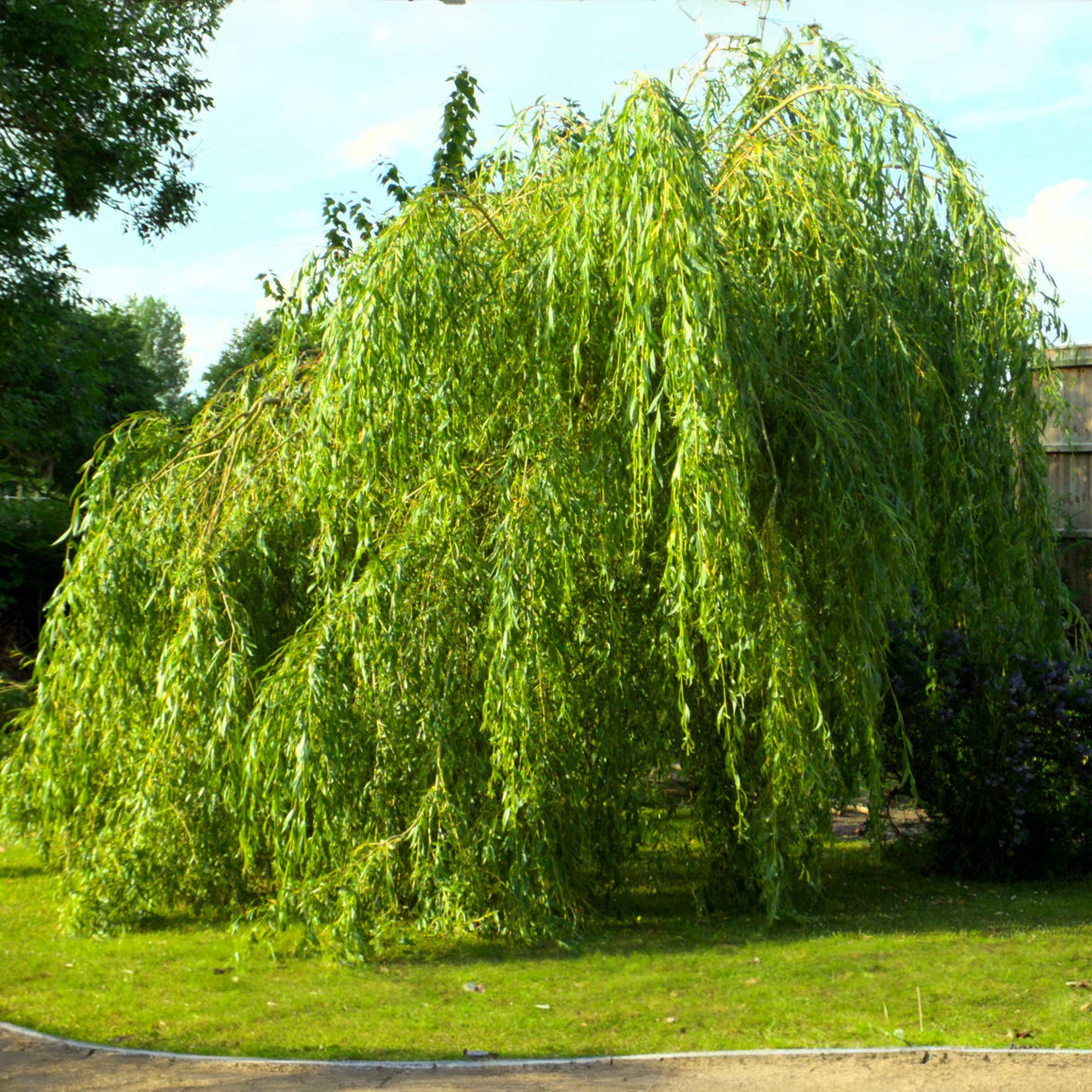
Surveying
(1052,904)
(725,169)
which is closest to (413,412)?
(725,169)

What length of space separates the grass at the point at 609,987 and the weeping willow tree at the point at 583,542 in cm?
30

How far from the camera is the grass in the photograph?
4957mm

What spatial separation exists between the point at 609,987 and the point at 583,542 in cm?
210

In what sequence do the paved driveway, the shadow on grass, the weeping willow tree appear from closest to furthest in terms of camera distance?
the paved driveway < the weeping willow tree < the shadow on grass

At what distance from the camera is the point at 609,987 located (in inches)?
224

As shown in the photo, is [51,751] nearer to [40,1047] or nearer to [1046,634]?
[40,1047]

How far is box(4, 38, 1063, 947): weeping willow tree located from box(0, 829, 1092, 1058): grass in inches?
11.7

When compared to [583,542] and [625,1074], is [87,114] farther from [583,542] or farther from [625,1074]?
[625,1074]

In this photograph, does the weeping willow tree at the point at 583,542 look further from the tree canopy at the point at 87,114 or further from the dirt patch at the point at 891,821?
the tree canopy at the point at 87,114

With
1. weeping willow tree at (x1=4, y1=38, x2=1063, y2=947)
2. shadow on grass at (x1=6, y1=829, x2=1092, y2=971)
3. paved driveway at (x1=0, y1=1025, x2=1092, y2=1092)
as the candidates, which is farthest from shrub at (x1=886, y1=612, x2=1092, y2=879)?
paved driveway at (x1=0, y1=1025, x2=1092, y2=1092)

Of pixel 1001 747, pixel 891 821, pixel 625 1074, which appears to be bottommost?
pixel 625 1074

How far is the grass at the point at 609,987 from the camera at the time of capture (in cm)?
496

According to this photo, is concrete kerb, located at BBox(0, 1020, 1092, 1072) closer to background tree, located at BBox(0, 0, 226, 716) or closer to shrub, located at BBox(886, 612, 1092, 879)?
shrub, located at BBox(886, 612, 1092, 879)

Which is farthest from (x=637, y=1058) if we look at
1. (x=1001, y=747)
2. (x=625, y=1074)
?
(x=1001, y=747)
